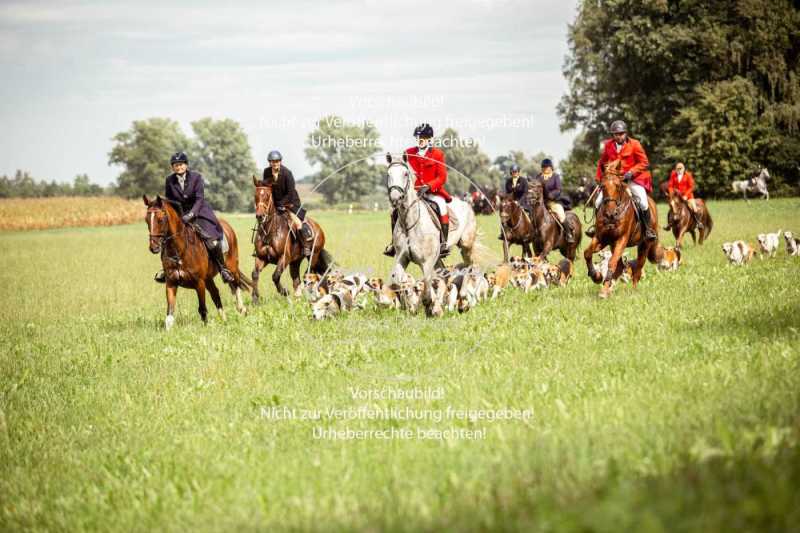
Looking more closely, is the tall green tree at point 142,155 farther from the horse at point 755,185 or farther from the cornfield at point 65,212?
the horse at point 755,185

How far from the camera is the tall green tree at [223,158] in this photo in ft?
403

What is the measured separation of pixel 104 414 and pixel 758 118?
58048 mm

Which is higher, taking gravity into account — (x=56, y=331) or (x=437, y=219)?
(x=437, y=219)

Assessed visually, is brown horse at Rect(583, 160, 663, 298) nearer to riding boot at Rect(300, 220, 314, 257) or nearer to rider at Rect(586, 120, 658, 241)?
rider at Rect(586, 120, 658, 241)

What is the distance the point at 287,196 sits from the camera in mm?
17625

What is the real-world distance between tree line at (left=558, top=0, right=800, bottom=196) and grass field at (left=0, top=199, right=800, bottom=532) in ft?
151

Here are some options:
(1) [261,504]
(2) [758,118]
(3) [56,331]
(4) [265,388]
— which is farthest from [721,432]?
(2) [758,118]

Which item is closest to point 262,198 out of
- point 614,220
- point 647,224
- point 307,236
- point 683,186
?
point 307,236

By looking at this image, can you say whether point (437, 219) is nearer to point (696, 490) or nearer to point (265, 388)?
point (265, 388)

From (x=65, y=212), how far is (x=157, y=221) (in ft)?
243

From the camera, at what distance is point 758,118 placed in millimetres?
57125

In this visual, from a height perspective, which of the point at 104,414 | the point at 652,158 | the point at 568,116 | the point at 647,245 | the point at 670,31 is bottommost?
the point at 104,414

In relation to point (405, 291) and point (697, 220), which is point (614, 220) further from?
point (697, 220)

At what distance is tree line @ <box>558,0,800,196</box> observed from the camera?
55.6 meters
